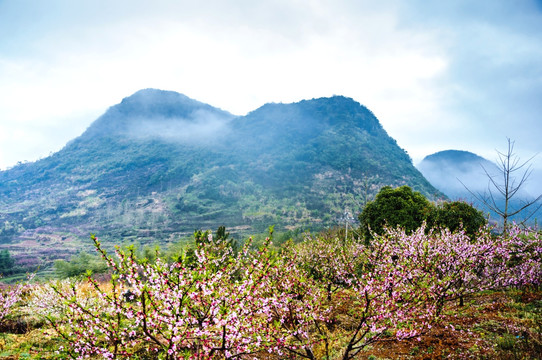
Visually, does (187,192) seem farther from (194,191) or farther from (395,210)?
(395,210)

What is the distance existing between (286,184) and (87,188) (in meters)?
127

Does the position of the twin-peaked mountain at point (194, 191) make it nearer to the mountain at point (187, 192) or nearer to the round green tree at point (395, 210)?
the mountain at point (187, 192)

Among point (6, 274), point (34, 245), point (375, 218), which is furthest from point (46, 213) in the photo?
point (375, 218)

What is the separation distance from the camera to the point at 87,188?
16388 centimetres

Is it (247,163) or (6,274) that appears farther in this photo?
(247,163)

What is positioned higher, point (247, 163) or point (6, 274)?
point (247, 163)

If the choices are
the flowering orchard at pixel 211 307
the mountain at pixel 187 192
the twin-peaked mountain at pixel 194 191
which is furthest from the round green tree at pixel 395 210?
the mountain at pixel 187 192

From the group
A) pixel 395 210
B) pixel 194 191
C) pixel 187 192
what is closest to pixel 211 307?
pixel 395 210

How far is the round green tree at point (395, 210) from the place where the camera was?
→ 2303cm

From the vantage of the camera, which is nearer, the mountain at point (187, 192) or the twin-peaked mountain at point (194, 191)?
the mountain at point (187, 192)

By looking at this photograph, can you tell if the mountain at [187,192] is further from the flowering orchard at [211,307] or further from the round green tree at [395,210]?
the flowering orchard at [211,307]

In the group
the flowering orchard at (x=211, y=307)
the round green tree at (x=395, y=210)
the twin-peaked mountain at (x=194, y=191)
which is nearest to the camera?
the flowering orchard at (x=211, y=307)

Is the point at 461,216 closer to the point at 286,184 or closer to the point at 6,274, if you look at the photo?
the point at 6,274

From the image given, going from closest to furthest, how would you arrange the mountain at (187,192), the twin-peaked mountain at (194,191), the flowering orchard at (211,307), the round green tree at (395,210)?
1. the flowering orchard at (211,307)
2. the round green tree at (395,210)
3. the mountain at (187,192)
4. the twin-peaked mountain at (194,191)
